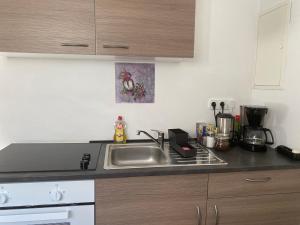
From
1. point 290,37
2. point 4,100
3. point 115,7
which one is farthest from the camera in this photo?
point 4,100

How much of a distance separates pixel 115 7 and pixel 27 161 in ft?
3.38

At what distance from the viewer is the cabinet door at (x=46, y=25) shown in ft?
3.88

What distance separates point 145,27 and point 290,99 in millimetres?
1063

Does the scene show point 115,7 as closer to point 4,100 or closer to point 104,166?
point 104,166

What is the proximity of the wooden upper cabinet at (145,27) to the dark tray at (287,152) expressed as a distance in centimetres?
88

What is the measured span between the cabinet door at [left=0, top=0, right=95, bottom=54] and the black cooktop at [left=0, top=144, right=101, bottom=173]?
63 centimetres

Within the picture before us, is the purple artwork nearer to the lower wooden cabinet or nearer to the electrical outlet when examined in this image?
the electrical outlet

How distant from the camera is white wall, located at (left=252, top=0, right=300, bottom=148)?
1.36 metres

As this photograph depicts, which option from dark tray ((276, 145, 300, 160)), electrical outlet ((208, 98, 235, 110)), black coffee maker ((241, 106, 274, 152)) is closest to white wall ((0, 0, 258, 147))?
electrical outlet ((208, 98, 235, 110))

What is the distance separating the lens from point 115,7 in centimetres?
125

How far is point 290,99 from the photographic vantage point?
141 cm

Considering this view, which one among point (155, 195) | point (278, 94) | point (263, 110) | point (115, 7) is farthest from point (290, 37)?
point (155, 195)

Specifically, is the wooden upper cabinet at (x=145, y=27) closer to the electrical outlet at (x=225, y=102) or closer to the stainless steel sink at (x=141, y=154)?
the electrical outlet at (x=225, y=102)

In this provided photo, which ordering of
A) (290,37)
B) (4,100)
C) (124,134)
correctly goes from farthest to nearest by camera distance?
(124,134), (4,100), (290,37)
